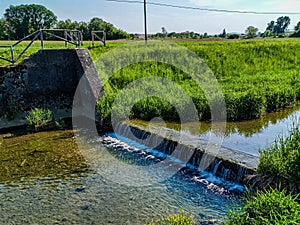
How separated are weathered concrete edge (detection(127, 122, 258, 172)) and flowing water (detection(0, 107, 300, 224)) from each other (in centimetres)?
49

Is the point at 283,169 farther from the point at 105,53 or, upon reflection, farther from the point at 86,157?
the point at 105,53

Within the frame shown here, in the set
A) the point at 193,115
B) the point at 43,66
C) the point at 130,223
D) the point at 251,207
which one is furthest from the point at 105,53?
the point at 251,207

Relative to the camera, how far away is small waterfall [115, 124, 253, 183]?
22.0 ft

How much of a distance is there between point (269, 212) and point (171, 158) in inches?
177

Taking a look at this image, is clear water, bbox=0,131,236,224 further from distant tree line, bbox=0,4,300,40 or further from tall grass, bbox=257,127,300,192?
distant tree line, bbox=0,4,300,40

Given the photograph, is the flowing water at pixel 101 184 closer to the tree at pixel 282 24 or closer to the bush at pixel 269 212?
the bush at pixel 269 212

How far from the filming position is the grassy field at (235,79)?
10922 mm

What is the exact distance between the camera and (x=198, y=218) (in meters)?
5.43

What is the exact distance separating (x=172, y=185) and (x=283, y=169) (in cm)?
225

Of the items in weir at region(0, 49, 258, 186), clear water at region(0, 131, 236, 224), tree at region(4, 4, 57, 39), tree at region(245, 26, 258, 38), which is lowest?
clear water at region(0, 131, 236, 224)

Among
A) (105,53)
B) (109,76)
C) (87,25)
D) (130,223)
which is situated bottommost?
(130,223)

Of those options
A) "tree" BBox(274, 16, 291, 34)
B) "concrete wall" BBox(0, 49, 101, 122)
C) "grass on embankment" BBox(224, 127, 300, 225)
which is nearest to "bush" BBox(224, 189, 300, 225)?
"grass on embankment" BBox(224, 127, 300, 225)

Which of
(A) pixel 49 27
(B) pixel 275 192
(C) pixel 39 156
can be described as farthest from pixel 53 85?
(A) pixel 49 27

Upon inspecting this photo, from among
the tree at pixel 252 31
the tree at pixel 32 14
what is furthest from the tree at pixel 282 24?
the tree at pixel 32 14
